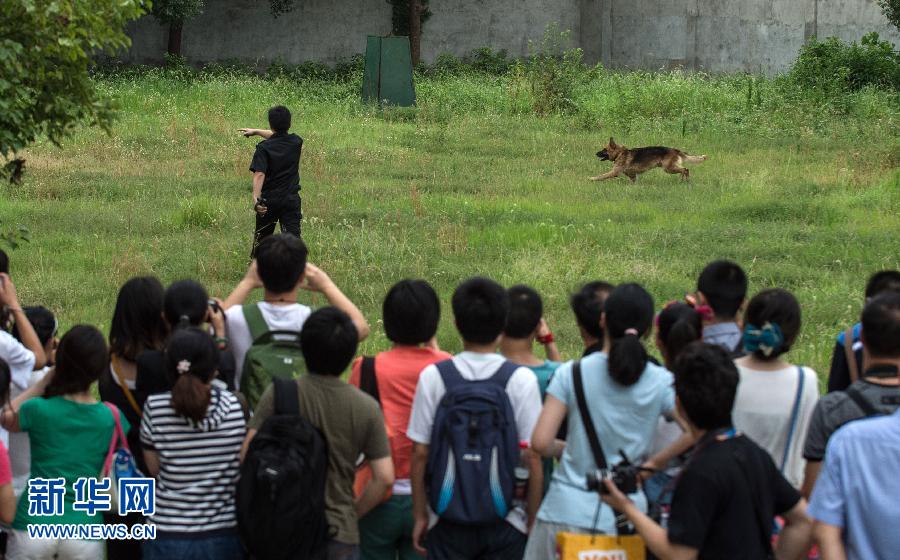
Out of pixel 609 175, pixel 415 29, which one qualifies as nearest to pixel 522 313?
pixel 609 175

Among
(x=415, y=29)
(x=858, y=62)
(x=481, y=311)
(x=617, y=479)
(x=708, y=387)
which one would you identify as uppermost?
(x=415, y=29)

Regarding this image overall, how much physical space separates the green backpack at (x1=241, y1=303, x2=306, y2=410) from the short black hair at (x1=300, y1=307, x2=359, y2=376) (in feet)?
1.22

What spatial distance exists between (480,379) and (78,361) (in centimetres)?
147

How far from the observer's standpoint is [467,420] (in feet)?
13.9

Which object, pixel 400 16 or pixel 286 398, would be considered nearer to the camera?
pixel 286 398

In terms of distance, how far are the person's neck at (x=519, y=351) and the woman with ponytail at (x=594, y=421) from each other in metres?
0.56

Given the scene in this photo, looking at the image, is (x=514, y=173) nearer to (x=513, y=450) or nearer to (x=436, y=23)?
(x=513, y=450)

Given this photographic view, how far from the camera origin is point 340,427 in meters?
4.26

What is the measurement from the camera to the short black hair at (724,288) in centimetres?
505

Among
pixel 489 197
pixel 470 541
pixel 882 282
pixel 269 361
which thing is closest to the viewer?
pixel 470 541

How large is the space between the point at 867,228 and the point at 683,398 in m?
10.3

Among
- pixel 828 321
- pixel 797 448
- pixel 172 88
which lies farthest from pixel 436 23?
pixel 797 448

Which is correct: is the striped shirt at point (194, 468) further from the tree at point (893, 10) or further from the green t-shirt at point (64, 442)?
the tree at point (893, 10)

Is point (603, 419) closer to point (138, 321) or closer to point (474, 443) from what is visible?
point (474, 443)
